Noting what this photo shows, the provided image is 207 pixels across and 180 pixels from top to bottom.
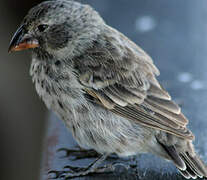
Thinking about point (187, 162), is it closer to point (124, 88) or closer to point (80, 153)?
point (124, 88)

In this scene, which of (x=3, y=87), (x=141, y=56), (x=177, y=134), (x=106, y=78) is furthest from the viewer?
(x=3, y=87)

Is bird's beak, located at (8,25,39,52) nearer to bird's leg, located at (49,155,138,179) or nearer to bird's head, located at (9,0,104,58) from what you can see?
bird's head, located at (9,0,104,58)

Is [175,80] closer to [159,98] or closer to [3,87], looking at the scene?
[159,98]

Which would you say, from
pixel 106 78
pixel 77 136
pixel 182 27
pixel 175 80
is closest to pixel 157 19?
pixel 182 27

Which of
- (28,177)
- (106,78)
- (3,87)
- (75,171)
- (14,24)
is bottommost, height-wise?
(75,171)

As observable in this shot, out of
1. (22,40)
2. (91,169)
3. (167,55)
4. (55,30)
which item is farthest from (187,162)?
(22,40)

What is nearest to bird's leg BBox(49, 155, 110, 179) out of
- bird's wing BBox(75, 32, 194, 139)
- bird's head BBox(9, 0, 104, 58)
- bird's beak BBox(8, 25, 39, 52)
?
bird's wing BBox(75, 32, 194, 139)

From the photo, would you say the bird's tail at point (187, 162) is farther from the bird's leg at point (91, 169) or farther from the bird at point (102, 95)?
the bird's leg at point (91, 169)
